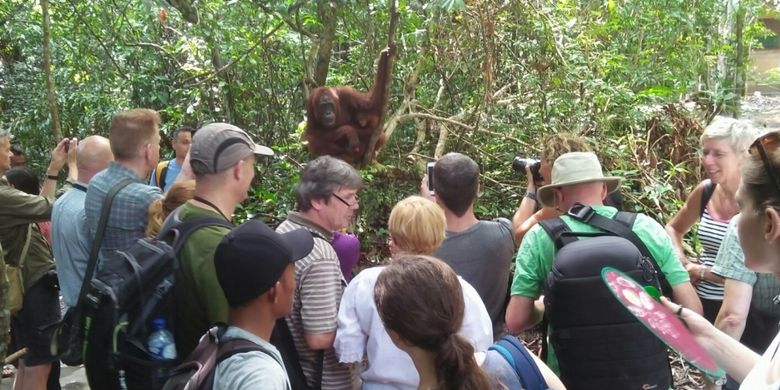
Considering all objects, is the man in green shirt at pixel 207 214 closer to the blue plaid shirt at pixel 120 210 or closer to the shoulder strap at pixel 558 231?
the blue plaid shirt at pixel 120 210

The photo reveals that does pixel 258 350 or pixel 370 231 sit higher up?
pixel 258 350

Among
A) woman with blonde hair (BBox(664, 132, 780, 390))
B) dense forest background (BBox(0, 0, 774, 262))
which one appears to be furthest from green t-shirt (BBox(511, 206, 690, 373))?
dense forest background (BBox(0, 0, 774, 262))

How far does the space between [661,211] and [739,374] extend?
402cm

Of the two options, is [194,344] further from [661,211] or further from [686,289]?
[661,211]

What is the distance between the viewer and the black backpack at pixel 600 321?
235cm

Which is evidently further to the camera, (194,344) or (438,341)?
(194,344)

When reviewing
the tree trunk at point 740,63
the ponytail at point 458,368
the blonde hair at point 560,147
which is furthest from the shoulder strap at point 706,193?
the tree trunk at point 740,63

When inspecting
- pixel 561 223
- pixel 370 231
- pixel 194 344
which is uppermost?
pixel 561 223

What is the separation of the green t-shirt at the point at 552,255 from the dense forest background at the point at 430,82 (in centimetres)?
271

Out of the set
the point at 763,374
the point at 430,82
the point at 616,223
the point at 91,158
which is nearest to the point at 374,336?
the point at 616,223

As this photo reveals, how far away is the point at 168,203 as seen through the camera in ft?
9.87

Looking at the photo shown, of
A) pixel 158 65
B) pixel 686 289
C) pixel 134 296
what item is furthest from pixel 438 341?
pixel 158 65

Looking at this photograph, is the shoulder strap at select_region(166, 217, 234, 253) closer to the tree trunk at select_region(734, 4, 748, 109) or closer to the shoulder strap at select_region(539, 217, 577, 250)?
the shoulder strap at select_region(539, 217, 577, 250)

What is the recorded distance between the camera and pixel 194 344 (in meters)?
2.36
